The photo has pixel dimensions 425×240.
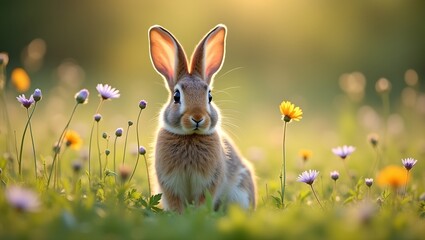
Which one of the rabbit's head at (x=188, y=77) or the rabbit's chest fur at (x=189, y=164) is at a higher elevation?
the rabbit's head at (x=188, y=77)

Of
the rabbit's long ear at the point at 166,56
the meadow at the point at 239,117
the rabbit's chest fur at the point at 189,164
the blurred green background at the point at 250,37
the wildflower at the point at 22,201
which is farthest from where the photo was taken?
the blurred green background at the point at 250,37

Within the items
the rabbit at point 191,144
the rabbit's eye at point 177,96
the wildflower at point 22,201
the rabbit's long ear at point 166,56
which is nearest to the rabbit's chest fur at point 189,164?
the rabbit at point 191,144

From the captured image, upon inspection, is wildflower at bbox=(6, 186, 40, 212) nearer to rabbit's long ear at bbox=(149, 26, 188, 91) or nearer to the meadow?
the meadow

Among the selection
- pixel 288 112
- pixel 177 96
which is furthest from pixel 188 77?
pixel 288 112

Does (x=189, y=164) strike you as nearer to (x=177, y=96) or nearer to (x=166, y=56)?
(x=177, y=96)

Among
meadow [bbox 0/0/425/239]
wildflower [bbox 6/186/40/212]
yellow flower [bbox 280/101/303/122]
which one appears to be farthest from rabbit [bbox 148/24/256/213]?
wildflower [bbox 6/186/40/212]

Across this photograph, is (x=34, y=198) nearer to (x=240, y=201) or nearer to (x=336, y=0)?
(x=240, y=201)

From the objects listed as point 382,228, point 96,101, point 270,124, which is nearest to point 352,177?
point 382,228

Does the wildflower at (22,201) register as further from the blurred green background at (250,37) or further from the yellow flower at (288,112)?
the blurred green background at (250,37)

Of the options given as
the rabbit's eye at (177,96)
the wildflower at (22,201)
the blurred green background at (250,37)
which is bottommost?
the wildflower at (22,201)

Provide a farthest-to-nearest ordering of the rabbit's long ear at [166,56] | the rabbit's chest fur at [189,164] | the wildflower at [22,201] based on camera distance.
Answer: the rabbit's long ear at [166,56], the rabbit's chest fur at [189,164], the wildflower at [22,201]
